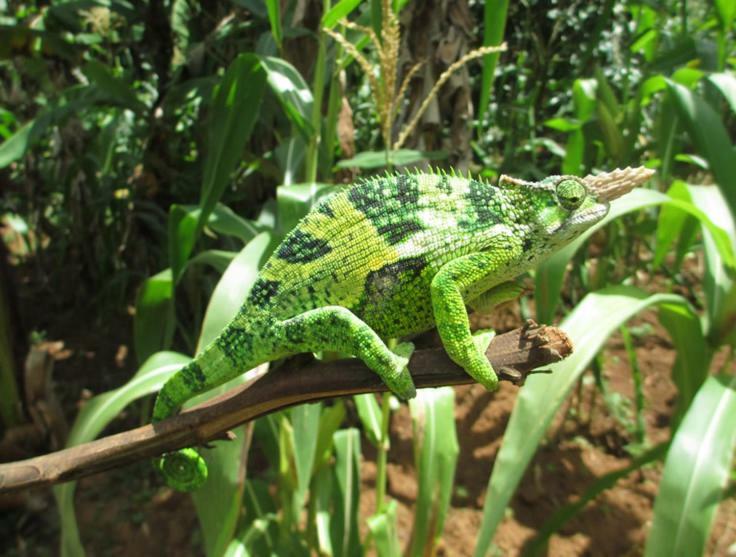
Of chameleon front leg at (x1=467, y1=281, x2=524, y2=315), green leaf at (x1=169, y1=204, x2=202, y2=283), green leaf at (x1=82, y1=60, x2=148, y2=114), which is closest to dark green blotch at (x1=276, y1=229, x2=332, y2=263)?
chameleon front leg at (x1=467, y1=281, x2=524, y2=315)

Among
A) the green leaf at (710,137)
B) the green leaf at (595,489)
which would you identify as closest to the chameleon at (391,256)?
the green leaf at (710,137)

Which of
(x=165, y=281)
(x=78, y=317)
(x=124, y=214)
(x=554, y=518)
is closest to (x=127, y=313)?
(x=78, y=317)

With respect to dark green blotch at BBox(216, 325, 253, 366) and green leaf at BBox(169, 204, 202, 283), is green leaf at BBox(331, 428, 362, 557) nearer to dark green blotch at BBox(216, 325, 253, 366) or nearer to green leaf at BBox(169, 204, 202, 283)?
green leaf at BBox(169, 204, 202, 283)

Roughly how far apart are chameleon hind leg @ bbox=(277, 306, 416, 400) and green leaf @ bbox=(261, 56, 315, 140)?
59cm

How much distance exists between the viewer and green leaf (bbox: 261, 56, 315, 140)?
1.20 metres

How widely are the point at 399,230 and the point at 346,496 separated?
1.20m

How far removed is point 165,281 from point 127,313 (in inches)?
70.3

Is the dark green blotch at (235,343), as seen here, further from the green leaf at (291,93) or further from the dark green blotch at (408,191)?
the green leaf at (291,93)

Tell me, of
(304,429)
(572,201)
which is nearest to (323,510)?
(304,429)

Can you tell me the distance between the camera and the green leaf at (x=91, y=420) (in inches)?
43.2

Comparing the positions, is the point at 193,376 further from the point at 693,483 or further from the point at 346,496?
the point at 346,496

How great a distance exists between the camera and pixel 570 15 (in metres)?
2.72

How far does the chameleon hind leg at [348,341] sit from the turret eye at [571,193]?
0.89 feet

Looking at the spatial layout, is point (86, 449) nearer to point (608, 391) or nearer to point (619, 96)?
point (608, 391)
